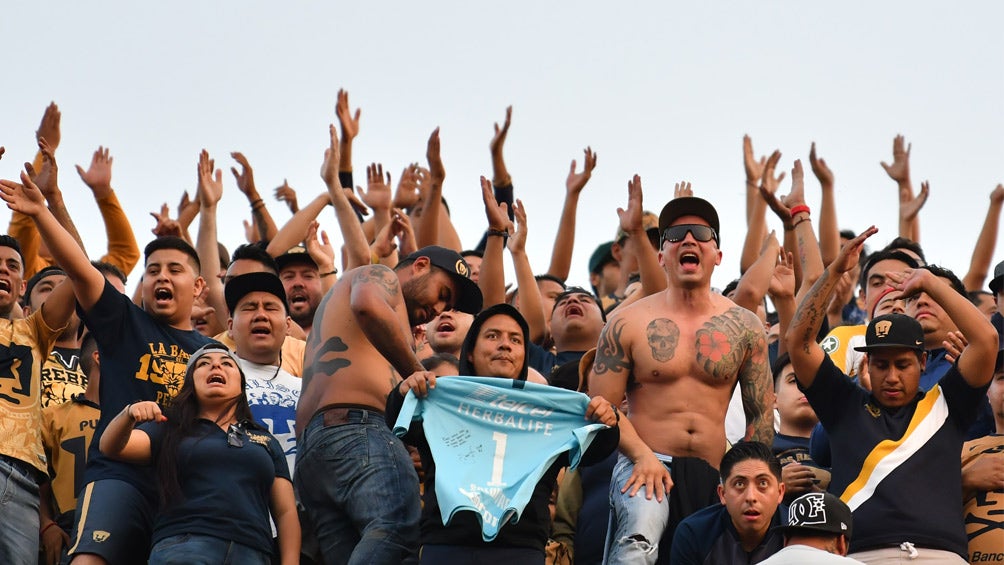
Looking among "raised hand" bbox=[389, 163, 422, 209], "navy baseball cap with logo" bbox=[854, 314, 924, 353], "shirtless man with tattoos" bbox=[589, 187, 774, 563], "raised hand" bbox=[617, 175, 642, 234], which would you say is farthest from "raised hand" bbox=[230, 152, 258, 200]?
"navy baseball cap with logo" bbox=[854, 314, 924, 353]

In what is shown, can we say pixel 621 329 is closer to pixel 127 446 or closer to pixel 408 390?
pixel 408 390

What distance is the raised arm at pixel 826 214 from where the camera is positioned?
1297cm

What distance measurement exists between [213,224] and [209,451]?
4.25 m

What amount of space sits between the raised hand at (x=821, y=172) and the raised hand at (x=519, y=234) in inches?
134

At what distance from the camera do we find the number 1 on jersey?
7.80m

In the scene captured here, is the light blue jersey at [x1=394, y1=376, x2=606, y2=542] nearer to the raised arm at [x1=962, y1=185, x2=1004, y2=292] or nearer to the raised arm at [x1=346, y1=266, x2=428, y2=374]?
the raised arm at [x1=346, y1=266, x2=428, y2=374]

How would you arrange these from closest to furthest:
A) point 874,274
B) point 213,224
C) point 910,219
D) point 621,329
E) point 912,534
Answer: point 912,534
point 621,329
point 874,274
point 213,224
point 910,219

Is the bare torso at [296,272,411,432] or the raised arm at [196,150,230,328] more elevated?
the raised arm at [196,150,230,328]

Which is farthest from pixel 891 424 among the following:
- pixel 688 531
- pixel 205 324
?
pixel 205 324

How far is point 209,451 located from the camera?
809cm

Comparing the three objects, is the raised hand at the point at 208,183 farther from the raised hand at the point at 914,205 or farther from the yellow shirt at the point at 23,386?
the raised hand at the point at 914,205

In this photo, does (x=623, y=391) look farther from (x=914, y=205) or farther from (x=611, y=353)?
(x=914, y=205)

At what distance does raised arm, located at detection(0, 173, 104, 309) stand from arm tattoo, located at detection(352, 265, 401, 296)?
1525mm

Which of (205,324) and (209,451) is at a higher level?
(205,324)
